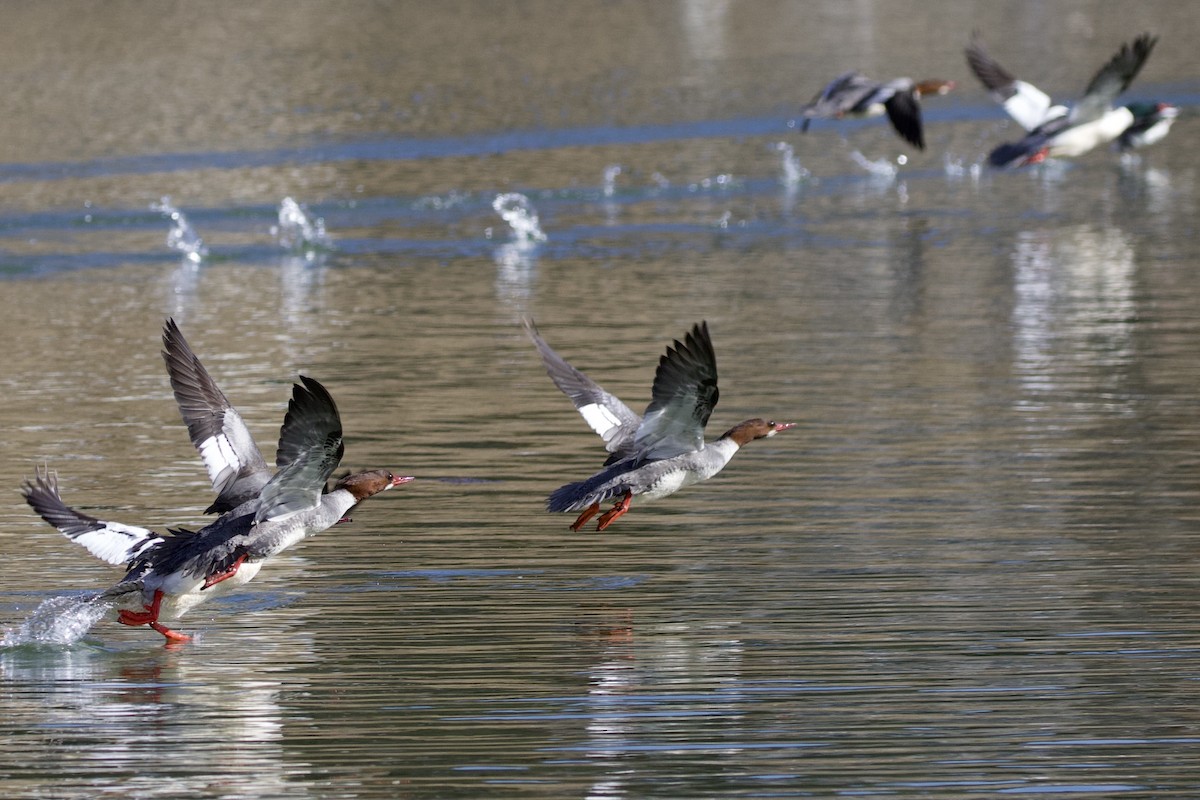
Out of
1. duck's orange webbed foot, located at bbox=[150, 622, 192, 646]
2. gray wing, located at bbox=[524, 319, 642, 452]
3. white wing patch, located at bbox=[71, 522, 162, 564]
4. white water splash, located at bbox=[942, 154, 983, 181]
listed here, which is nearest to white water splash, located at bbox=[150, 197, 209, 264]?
white water splash, located at bbox=[942, 154, 983, 181]

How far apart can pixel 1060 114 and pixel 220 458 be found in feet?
A: 39.1

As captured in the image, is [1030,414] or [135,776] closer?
[135,776]

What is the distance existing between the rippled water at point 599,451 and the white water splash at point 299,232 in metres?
0.07

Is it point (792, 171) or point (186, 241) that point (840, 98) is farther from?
point (186, 241)

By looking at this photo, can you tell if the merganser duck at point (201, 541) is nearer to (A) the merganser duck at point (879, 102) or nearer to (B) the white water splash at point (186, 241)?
(A) the merganser duck at point (879, 102)

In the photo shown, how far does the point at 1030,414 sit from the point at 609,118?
20.0 m

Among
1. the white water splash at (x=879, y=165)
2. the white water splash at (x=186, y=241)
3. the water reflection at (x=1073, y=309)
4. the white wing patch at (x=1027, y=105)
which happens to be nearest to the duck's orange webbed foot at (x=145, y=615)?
the water reflection at (x=1073, y=309)

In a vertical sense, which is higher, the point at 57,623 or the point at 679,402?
the point at 679,402

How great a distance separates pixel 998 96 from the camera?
799 inches

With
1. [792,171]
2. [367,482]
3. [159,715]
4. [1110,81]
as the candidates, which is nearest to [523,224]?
[792,171]

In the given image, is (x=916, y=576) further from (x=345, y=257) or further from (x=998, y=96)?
(x=345, y=257)

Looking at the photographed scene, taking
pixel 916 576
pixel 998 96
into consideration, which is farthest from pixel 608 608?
pixel 998 96

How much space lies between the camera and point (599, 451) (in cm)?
1296

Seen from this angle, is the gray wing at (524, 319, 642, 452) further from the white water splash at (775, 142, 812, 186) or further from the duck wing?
the white water splash at (775, 142, 812, 186)
